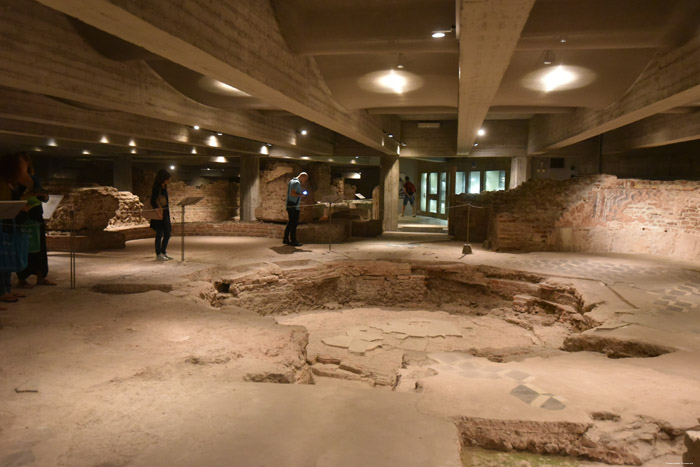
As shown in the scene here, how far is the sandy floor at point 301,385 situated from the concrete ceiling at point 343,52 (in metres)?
2.70

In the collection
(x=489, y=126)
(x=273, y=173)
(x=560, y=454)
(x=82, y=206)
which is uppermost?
(x=489, y=126)

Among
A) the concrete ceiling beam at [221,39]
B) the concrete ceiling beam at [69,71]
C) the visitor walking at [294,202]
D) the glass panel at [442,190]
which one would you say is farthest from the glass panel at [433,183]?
the concrete ceiling beam at [221,39]

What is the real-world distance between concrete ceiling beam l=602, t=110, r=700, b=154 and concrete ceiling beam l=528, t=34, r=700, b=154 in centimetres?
241

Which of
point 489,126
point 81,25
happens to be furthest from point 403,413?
point 489,126

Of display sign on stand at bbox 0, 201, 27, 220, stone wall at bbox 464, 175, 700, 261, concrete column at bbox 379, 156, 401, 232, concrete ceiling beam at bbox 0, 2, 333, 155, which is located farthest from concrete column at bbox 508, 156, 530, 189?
display sign on stand at bbox 0, 201, 27, 220

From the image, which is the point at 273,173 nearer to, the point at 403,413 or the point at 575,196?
the point at 575,196

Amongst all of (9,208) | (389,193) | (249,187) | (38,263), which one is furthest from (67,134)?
(389,193)

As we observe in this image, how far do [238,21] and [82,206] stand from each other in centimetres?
705

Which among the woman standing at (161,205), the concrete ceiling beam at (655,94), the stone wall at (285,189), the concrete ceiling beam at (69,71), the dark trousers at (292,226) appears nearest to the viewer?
the concrete ceiling beam at (69,71)

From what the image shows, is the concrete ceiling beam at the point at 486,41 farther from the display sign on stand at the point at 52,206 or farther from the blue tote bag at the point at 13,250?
the display sign on stand at the point at 52,206

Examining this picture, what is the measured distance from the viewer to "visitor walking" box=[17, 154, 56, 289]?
561 cm

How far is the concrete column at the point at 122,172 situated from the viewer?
19.3 m

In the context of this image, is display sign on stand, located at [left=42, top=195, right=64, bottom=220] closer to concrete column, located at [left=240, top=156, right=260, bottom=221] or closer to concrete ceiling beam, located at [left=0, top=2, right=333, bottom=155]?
concrete ceiling beam, located at [left=0, top=2, right=333, bottom=155]

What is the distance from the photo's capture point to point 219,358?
150 inches
